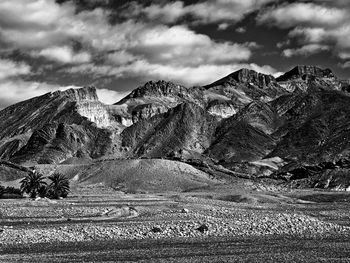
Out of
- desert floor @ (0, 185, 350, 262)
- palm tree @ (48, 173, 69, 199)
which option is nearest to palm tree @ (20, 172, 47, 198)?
palm tree @ (48, 173, 69, 199)

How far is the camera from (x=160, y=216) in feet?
218

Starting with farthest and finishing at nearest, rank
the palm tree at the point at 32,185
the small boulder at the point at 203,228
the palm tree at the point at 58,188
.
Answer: the palm tree at the point at 32,185
the palm tree at the point at 58,188
the small boulder at the point at 203,228

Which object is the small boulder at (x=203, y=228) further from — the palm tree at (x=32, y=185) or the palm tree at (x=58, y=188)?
the palm tree at (x=32, y=185)

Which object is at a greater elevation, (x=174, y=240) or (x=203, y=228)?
(x=203, y=228)

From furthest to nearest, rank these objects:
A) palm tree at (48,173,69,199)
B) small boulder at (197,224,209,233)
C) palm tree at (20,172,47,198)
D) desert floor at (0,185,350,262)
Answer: palm tree at (20,172,47,198) → palm tree at (48,173,69,199) → small boulder at (197,224,209,233) → desert floor at (0,185,350,262)

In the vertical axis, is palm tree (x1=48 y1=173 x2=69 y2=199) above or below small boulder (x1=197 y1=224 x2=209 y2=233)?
above

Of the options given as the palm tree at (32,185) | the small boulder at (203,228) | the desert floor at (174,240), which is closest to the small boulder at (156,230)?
the desert floor at (174,240)

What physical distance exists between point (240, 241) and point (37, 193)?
7365 cm

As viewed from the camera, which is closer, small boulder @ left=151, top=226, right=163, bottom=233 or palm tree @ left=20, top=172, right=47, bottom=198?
small boulder @ left=151, top=226, right=163, bottom=233

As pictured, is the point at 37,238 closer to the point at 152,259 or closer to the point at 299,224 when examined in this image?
the point at 152,259

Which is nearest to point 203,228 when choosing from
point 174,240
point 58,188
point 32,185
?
point 174,240

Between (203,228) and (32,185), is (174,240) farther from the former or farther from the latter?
(32,185)

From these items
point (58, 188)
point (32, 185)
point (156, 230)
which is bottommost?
point (156, 230)

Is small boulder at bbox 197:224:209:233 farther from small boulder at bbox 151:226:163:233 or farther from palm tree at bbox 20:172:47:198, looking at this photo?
palm tree at bbox 20:172:47:198
